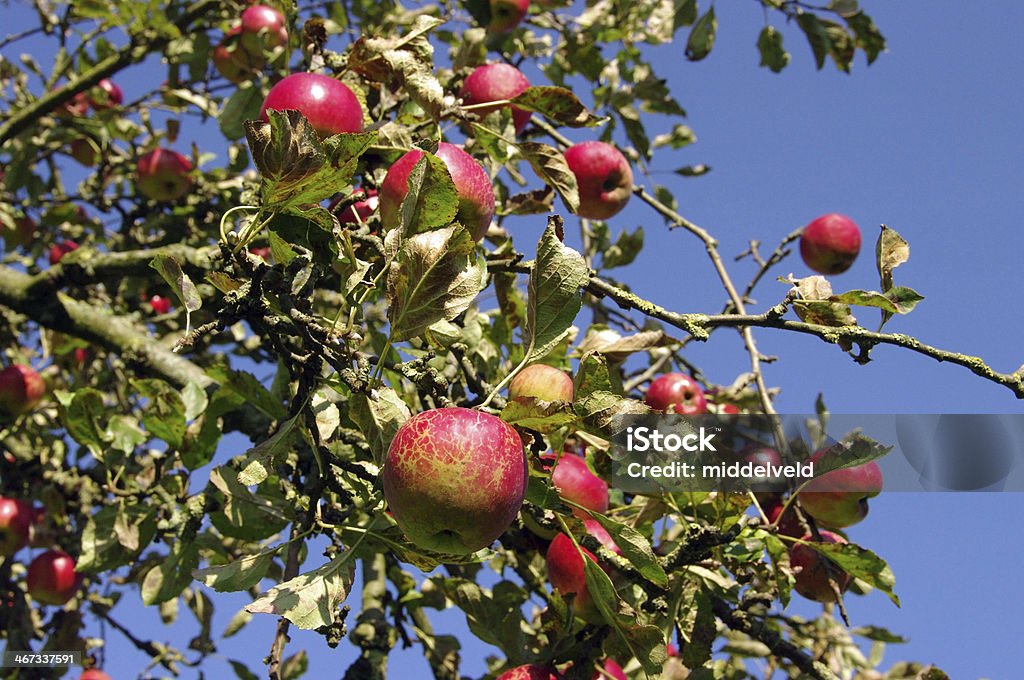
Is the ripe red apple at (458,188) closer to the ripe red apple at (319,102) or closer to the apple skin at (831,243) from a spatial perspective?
the ripe red apple at (319,102)

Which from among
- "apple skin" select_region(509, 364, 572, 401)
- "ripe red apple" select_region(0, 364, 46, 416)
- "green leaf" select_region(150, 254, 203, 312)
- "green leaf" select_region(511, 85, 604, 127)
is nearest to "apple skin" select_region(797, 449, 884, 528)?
"apple skin" select_region(509, 364, 572, 401)

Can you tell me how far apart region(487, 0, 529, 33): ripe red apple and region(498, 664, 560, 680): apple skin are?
2333 millimetres

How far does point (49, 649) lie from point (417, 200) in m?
2.95

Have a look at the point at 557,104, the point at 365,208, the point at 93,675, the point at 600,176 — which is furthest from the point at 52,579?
the point at 557,104

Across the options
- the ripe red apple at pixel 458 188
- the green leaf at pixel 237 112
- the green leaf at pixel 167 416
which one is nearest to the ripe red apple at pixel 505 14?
the green leaf at pixel 237 112

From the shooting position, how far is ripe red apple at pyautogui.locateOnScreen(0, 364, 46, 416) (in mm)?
3482

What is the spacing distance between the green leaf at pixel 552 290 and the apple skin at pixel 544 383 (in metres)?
0.51

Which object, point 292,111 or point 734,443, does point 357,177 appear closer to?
point 292,111

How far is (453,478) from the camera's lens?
1.23 meters

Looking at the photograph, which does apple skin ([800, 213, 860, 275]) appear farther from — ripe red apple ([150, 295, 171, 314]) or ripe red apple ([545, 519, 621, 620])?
ripe red apple ([150, 295, 171, 314])

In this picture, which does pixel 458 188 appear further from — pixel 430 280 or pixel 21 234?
pixel 21 234

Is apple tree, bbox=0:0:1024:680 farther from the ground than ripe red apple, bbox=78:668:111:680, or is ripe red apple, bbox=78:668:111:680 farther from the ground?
apple tree, bbox=0:0:1024:680

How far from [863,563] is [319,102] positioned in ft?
5.19

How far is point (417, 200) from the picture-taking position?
1.36 meters
